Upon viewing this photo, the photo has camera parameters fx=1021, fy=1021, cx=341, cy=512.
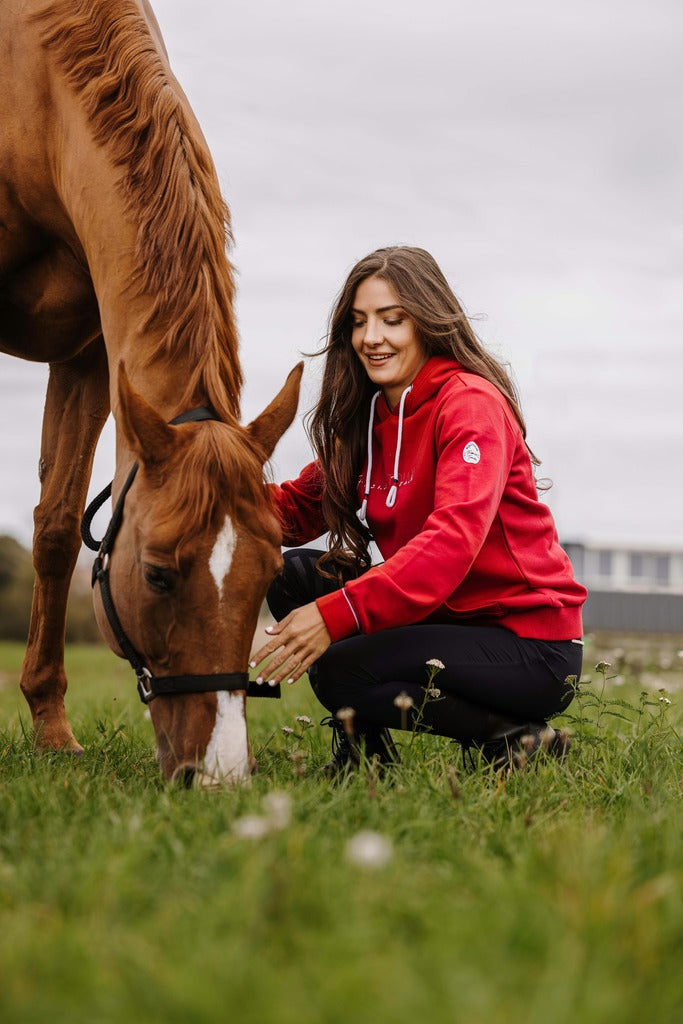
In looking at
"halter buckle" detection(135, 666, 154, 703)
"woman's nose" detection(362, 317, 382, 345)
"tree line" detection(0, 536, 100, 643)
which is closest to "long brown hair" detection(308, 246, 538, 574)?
"woman's nose" detection(362, 317, 382, 345)

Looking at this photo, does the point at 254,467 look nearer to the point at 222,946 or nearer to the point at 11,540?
the point at 222,946

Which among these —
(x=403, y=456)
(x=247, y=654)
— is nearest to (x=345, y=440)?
(x=403, y=456)

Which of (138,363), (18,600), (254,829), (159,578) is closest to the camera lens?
(254,829)

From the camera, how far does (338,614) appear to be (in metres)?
3.01

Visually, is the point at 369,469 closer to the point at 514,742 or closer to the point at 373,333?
the point at 373,333

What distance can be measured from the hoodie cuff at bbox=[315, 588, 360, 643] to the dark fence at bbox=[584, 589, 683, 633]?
43.5 ft

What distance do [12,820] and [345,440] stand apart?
1961 millimetres

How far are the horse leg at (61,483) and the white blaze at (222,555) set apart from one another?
6.77ft

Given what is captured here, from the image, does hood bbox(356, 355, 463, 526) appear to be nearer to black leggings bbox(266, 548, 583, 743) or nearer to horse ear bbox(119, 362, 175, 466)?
black leggings bbox(266, 548, 583, 743)

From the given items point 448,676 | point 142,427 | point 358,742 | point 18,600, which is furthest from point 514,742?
point 18,600

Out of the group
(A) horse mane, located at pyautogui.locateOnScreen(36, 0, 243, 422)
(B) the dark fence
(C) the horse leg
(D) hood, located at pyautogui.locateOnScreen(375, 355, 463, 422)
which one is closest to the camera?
(A) horse mane, located at pyautogui.locateOnScreen(36, 0, 243, 422)

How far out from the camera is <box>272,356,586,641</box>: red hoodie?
3.07 metres

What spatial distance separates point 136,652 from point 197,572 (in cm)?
40

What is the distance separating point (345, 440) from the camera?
3.85 m
